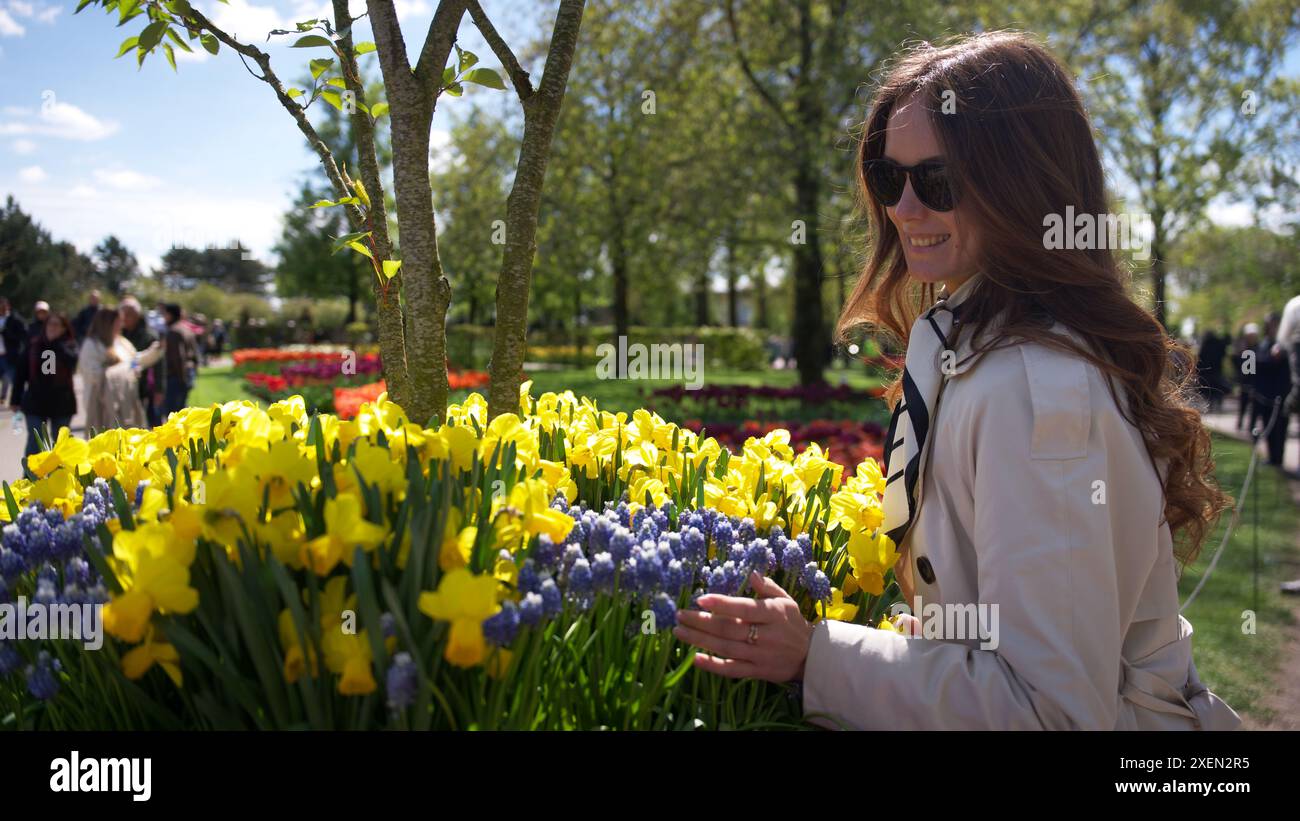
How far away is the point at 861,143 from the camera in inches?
84.2

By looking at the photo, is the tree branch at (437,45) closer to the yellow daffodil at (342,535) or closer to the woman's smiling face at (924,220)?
the woman's smiling face at (924,220)

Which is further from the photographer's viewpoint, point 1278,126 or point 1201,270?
point 1201,270

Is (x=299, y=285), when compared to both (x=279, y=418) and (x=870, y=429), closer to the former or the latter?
(x=870, y=429)

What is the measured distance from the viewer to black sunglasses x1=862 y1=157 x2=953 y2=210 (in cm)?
180

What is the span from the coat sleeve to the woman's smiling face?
15.2 inches

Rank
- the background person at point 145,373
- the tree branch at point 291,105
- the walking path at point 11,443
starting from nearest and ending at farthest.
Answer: the tree branch at point 291,105 → the walking path at point 11,443 → the background person at point 145,373

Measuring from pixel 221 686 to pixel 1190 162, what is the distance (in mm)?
23889

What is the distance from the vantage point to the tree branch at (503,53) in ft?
9.15

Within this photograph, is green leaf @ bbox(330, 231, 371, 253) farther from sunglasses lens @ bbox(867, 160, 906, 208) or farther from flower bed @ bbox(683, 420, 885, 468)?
flower bed @ bbox(683, 420, 885, 468)

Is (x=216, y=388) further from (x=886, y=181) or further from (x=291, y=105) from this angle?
(x=886, y=181)

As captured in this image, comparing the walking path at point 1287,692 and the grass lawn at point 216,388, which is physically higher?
the grass lawn at point 216,388

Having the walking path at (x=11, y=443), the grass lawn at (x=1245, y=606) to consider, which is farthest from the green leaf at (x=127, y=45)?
the walking path at (x=11, y=443)
